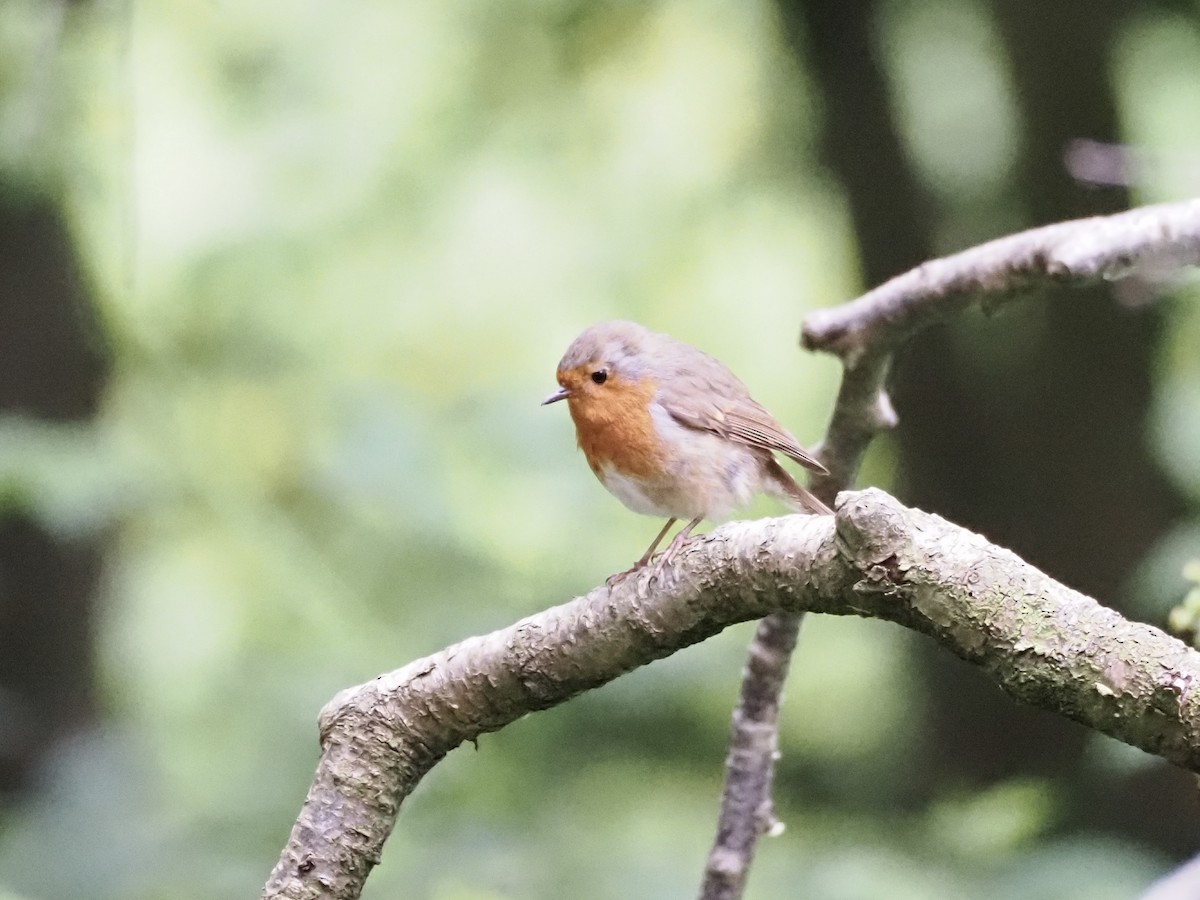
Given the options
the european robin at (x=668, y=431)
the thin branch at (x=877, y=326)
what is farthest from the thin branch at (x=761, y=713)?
the european robin at (x=668, y=431)

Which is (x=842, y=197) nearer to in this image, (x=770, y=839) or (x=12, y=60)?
(x=770, y=839)

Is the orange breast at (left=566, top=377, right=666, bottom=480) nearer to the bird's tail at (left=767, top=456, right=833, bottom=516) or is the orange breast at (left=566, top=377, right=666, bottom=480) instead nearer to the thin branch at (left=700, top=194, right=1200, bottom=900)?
the bird's tail at (left=767, top=456, right=833, bottom=516)

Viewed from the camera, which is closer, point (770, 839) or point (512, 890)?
point (512, 890)

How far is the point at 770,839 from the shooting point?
15.6ft

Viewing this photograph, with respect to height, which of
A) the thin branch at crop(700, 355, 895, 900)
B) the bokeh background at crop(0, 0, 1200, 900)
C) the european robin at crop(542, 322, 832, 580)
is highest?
the bokeh background at crop(0, 0, 1200, 900)

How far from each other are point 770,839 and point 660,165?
146 inches

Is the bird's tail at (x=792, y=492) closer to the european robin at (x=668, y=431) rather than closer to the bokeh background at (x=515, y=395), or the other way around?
the european robin at (x=668, y=431)

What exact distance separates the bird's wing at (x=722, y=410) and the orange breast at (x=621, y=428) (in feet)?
0.21

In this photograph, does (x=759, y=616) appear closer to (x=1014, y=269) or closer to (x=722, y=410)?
(x=1014, y=269)

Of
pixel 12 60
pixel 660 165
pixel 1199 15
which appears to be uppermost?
pixel 660 165

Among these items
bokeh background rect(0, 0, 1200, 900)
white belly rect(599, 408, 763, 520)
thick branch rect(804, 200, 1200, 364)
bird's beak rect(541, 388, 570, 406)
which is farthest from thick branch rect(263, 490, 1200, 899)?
bokeh background rect(0, 0, 1200, 900)

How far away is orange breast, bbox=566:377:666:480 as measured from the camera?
2.92 metres

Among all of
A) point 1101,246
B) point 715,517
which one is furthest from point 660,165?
point 1101,246

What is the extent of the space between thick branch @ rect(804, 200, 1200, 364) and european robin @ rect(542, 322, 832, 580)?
36 centimetres
